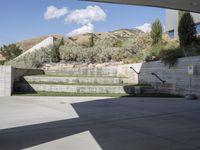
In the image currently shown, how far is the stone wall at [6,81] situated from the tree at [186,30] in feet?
27.4

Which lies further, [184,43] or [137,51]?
[137,51]

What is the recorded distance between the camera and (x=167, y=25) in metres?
27.3

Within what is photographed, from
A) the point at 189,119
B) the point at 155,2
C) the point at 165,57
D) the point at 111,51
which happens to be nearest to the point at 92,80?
the point at 165,57

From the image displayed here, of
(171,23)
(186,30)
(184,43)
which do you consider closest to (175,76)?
(184,43)

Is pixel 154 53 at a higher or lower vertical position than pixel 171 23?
lower

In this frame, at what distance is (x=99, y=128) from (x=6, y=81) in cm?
944

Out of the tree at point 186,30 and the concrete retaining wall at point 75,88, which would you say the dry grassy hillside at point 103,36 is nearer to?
the concrete retaining wall at point 75,88

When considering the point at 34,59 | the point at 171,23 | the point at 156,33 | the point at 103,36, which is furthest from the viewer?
the point at 103,36

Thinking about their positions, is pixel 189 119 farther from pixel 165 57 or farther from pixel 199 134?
pixel 165 57

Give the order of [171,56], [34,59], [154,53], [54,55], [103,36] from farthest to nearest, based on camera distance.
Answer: [103,36]
[54,55]
[34,59]
[154,53]
[171,56]

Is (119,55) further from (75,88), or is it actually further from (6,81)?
(6,81)

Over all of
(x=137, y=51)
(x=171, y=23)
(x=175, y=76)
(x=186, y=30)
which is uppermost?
(x=171, y=23)

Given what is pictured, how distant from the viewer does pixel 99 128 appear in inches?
296

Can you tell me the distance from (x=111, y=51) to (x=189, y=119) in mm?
19206
